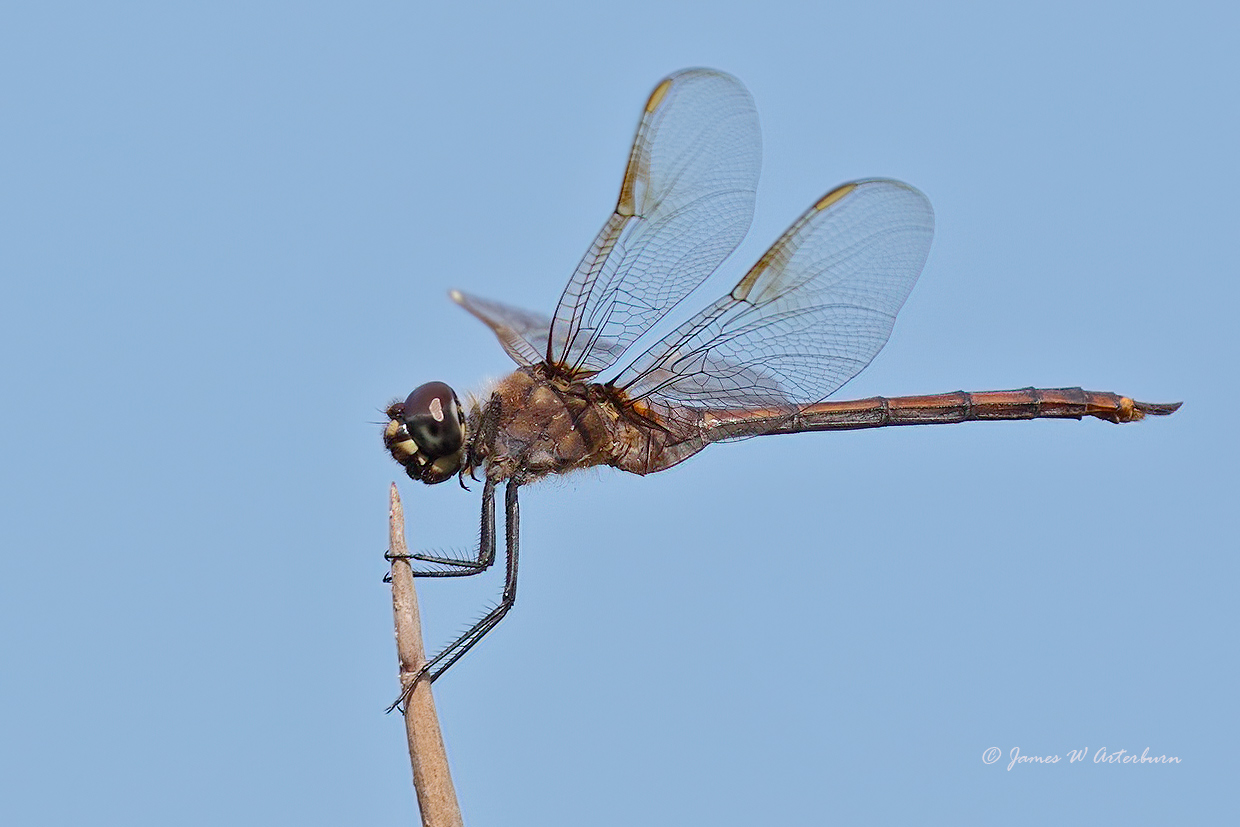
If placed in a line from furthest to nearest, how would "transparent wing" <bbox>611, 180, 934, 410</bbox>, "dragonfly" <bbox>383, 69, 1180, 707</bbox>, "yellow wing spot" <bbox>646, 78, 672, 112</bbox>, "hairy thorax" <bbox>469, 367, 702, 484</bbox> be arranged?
"hairy thorax" <bbox>469, 367, 702, 484</bbox> < "transparent wing" <bbox>611, 180, 934, 410</bbox> < "dragonfly" <bbox>383, 69, 1180, 707</bbox> < "yellow wing spot" <bbox>646, 78, 672, 112</bbox>

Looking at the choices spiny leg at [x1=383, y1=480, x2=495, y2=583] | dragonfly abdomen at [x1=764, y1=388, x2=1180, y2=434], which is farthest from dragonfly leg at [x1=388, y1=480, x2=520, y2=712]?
dragonfly abdomen at [x1=764, y1=388, x2=1180, y2=434]

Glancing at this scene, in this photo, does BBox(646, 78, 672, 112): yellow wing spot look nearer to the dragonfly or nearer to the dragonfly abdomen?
the dragonfly

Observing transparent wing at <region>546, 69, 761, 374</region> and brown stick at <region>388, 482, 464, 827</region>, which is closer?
brown stick at <region>388, 482, 464, 827</region>

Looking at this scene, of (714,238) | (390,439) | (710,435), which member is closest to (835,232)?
(714,238)

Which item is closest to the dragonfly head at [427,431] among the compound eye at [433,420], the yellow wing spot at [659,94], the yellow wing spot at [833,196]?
the compound eye at [433,420]

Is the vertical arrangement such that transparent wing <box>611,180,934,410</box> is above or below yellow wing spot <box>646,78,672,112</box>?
below

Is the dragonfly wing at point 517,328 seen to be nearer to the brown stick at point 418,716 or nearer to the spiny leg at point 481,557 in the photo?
the spiny leg at point 481,557

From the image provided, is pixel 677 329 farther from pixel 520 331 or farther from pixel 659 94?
pixel 659 94

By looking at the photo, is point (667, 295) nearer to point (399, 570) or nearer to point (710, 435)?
point (710, 435)
